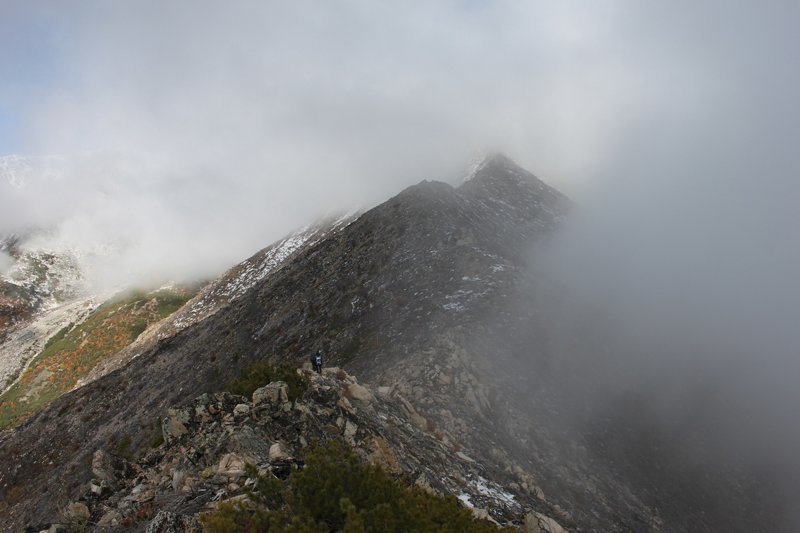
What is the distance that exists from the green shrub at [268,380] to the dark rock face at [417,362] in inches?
40.0

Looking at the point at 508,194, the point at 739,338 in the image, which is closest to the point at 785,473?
the point at 739,338

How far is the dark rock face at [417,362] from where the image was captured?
832 inches

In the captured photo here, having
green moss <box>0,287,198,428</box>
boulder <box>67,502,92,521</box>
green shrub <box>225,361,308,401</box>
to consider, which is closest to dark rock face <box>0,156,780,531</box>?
green shrub <box>225,361,308,401</box>

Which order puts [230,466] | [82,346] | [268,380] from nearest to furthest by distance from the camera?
1. [230,466]
2. [268,380]
3. [82,346]

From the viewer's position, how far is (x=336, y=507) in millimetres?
8883

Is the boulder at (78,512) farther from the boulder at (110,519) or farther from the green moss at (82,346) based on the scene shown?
the green moss at (82,346)

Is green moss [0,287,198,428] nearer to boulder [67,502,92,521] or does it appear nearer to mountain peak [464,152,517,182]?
boulder [67,502,92,521]

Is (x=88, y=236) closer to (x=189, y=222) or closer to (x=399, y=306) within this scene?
(x=189, y=222)

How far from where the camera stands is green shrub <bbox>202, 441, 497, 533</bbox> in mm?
8305

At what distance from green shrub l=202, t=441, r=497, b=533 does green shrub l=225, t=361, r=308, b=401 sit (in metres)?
6.78

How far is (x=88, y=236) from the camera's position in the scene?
16362 centimetres

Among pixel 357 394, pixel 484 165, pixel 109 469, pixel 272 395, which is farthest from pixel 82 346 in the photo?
pixel 272 395

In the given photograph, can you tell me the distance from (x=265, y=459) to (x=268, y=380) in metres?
5.29

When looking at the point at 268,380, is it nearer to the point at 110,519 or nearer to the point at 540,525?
the point at 110,519
